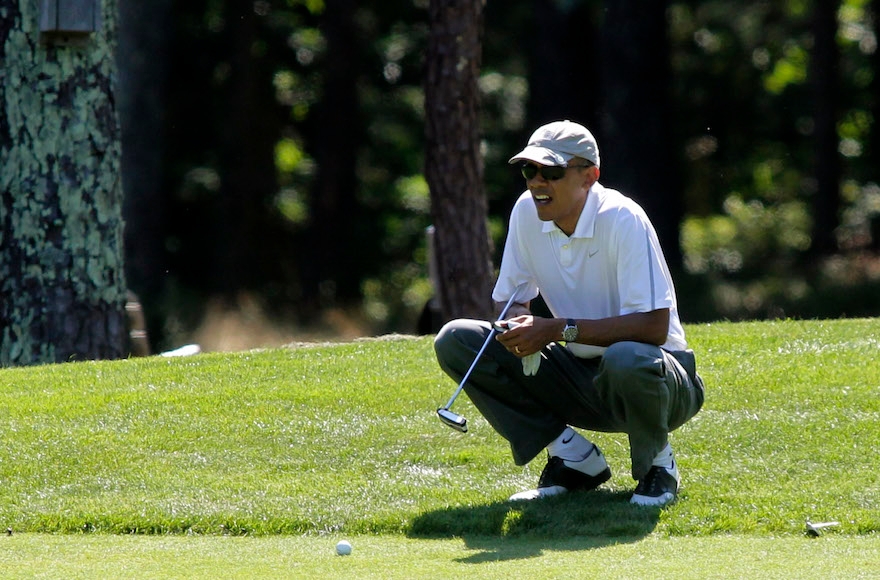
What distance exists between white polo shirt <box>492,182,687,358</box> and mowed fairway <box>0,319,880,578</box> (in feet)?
2.53

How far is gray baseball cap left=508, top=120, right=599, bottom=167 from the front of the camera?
530cm

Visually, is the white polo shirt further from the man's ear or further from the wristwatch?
the wristwatch

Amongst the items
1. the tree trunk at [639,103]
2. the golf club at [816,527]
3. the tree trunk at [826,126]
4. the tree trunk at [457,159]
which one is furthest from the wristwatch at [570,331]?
the tree trunk at [826,126]

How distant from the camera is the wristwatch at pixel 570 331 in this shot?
5188 millimetres

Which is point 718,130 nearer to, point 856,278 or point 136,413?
point 856,278

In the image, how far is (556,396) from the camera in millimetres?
5645

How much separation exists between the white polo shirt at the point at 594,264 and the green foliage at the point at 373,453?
744 millimetres

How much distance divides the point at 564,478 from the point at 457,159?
6.86 metres

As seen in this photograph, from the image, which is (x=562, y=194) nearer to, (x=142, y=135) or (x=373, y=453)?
(x=373, y=453)

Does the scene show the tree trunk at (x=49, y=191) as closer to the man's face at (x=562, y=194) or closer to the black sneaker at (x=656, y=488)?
the man's face at (x=562, y=194)

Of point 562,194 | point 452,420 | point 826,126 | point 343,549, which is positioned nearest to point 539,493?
point 452,420

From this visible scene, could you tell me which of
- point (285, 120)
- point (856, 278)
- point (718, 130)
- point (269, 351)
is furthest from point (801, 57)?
point (269, 351)

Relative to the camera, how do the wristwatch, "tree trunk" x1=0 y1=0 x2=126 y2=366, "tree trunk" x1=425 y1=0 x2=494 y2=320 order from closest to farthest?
the wristwatch
"tree trunk" x1=0 y1=0 x2=126 y2=366
"tree trunk" x1=425 y1=0 x2=494 y2=320

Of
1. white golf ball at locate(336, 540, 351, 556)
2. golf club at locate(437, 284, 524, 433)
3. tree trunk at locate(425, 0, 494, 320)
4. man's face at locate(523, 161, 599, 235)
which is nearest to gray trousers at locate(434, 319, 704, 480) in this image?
golf club at locate(437, 284, 524, 433)
